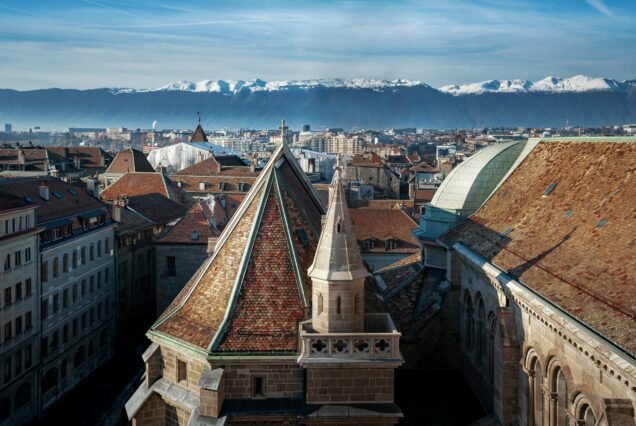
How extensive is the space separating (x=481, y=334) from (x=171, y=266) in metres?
33.7

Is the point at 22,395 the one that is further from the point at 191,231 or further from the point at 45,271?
the point at 191,231

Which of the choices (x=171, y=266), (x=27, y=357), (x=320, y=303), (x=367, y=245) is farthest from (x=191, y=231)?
(x=320, y=303)

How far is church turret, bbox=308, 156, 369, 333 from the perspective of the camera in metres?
23.9

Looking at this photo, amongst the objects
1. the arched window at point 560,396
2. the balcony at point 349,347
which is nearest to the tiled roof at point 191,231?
the balcony at point 349,347

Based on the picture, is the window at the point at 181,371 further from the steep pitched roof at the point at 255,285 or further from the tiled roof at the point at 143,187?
the tiled roof at the point at 143,187

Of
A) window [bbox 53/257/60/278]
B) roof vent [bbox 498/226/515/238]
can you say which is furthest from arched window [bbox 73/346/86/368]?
roof vent [bbox 498/226/515/238]

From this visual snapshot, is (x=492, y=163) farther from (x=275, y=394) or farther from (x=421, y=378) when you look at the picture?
(x=275, y=394)

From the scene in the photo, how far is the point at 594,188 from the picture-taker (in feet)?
91.4

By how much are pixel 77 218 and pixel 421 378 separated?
112 feet

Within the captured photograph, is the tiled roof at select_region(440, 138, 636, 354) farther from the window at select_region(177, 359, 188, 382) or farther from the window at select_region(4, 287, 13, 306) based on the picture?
the window at select_region(4, 287, 13, 306)

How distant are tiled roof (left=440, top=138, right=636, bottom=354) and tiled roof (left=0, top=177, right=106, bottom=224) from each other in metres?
31.8

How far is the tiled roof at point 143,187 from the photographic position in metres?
86.1

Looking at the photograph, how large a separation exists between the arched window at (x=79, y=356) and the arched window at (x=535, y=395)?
4045cm

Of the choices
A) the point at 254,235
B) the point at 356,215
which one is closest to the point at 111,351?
the point at 356,215
